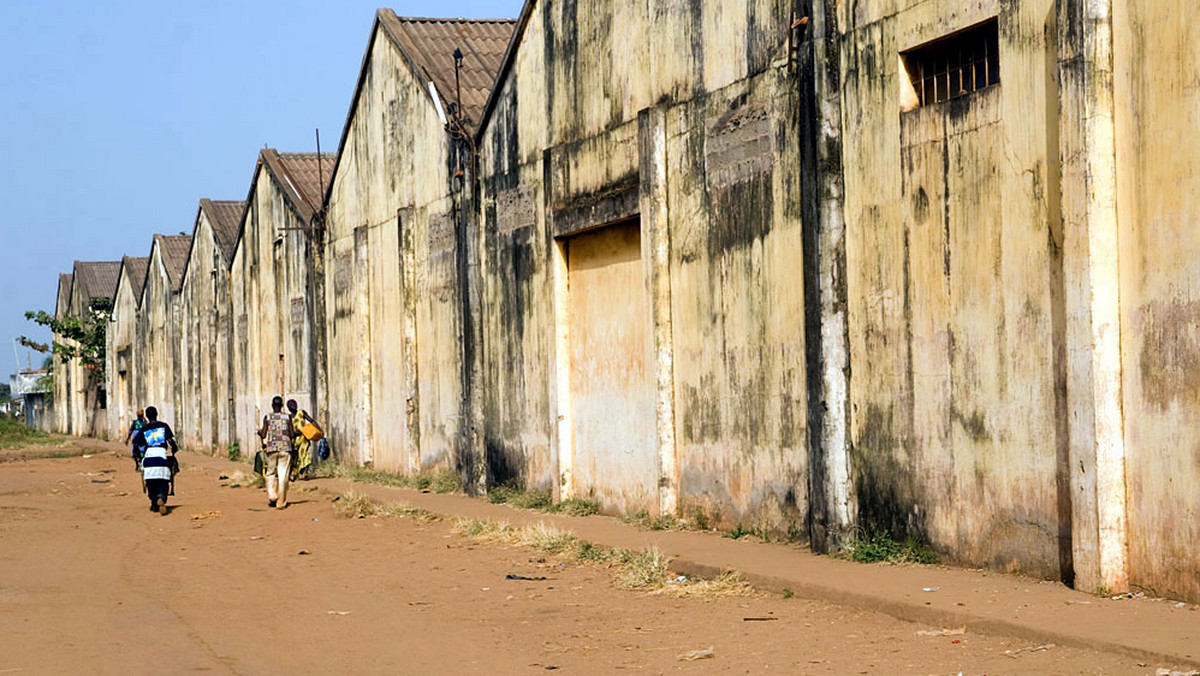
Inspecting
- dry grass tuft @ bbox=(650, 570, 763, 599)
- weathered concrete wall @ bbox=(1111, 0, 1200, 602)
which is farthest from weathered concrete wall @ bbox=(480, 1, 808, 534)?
weathered concrete wall @ bbox=(1111, 0, 1200, 602)

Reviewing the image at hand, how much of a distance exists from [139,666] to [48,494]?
812 inches

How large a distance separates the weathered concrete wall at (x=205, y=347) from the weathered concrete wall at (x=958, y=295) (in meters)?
30.6

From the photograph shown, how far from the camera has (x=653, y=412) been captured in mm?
16344

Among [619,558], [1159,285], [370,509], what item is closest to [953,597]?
[1159,285]

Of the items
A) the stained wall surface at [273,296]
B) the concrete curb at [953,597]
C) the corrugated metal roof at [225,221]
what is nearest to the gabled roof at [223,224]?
the corrugated metal roof at [225,221]

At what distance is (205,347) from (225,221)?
397 cm

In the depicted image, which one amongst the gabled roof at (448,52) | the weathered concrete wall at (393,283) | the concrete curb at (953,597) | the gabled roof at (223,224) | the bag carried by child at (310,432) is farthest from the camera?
the gabled roof at (223,224)

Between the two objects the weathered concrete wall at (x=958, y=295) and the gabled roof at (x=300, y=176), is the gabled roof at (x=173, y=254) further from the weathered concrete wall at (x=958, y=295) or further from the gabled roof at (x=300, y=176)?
the weathered concrete wall at (x=958, y=295)

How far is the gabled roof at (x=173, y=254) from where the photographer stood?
49.6 m

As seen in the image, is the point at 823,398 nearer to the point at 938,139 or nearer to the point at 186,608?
the point at 938,139

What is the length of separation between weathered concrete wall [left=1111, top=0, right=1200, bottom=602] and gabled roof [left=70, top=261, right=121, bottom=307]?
69415mm

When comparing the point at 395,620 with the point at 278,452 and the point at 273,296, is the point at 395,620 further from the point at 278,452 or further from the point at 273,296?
the point at 273,296

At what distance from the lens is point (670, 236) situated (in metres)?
15.8

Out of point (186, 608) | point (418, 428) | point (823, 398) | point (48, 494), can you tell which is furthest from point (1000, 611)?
point (48, 494)
